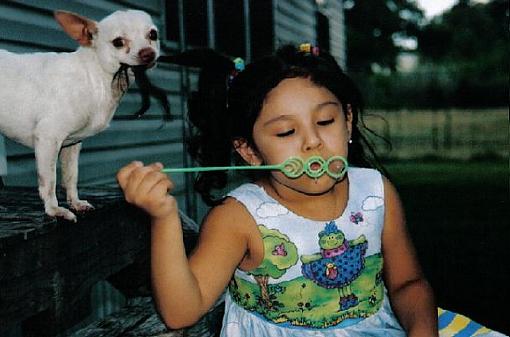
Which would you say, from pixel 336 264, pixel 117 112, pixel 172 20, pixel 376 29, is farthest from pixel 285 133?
pixel 376 29

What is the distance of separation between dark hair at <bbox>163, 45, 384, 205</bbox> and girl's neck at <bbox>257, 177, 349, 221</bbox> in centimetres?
18

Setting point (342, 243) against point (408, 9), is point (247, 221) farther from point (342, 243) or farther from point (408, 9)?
point (408, 9)

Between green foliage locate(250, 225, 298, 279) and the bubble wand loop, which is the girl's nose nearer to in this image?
the bubble wand loop

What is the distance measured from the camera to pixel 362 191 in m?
2.26

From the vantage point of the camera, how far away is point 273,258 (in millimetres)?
2074

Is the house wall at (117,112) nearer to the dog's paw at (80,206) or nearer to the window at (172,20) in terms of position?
the window at (172,20)

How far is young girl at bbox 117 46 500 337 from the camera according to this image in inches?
77.0

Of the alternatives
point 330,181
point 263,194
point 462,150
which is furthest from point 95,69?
point 462,150

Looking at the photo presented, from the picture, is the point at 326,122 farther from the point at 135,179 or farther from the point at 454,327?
the point at 454,327

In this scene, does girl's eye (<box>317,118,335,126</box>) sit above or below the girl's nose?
above

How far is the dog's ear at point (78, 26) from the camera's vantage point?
2332mm

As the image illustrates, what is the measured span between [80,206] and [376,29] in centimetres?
4385

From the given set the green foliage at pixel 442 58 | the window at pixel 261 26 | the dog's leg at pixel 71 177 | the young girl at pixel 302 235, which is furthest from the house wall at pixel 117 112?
the green foliage at pixel 442 58

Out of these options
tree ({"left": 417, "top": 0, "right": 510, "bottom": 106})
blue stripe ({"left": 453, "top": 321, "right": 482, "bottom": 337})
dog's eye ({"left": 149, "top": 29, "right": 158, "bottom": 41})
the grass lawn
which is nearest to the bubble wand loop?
blue stripe ({"left": 453, "top": 321, "right": 482, "bottom": 337})
